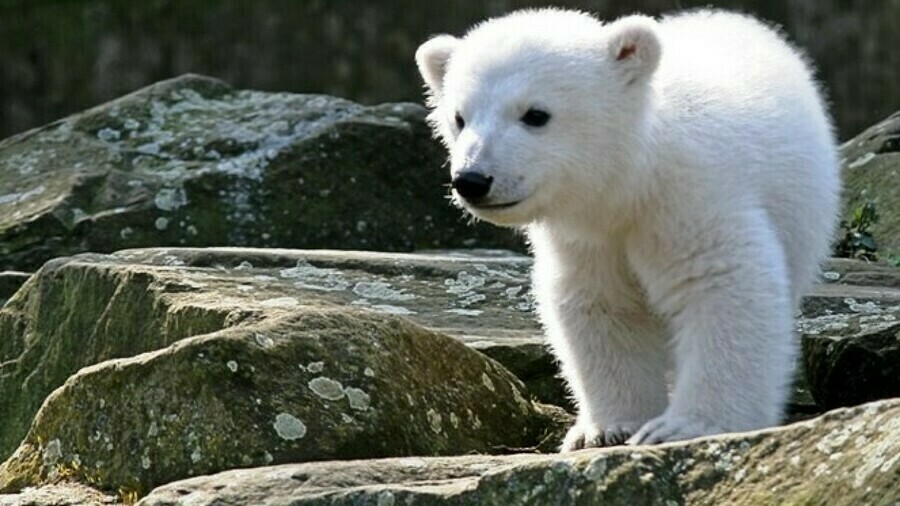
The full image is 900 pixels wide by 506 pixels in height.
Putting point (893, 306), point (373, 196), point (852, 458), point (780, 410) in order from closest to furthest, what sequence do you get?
point (852, 458) < point (780, 410) < point (893, 306) < point (373, 196)

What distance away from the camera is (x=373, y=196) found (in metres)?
10.2

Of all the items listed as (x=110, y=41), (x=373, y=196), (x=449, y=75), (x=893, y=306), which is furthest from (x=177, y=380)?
(x=110, y=41)

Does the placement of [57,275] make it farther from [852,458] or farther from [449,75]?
[852,458]

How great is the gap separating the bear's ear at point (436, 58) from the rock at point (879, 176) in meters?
3.12

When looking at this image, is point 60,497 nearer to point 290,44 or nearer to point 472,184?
point 472,184

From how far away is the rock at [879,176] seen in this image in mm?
8867

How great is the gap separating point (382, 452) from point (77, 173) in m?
5.39

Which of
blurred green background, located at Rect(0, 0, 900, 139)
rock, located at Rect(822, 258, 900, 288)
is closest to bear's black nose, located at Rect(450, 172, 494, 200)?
rock, located at Rect(822, 258, 900, 288)

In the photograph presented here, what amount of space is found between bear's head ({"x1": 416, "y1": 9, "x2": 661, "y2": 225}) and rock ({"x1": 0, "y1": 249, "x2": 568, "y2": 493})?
531mm

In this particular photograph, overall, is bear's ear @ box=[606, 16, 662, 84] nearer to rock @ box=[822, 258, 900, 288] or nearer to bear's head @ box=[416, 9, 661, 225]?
bear's head @ box=[416, 9, 661, 225]

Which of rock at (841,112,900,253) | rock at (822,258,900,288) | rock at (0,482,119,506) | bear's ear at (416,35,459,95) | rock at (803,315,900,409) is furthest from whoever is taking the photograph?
rock at (841,112,900,253)

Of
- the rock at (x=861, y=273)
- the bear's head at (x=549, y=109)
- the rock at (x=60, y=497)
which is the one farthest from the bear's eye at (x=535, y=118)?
the rock at (x=861, y=273)

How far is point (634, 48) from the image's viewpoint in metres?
5.95

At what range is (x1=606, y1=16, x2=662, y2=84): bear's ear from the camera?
5.94 meters
